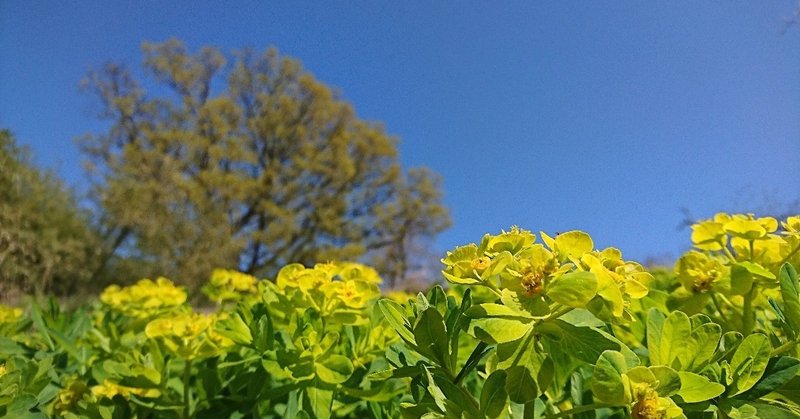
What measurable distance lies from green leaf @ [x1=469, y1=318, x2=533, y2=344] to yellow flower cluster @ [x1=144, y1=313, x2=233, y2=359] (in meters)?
0.67

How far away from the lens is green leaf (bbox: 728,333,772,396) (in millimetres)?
576

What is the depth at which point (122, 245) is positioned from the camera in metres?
15.6

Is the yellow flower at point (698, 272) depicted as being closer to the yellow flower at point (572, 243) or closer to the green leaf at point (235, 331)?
the yellow flower at point (572, 243)

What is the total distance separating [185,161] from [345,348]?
2157 cm

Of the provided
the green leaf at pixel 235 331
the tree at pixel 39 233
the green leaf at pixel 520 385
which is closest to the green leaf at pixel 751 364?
the green leaf at pixel 520 385

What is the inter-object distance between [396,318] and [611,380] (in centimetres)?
26

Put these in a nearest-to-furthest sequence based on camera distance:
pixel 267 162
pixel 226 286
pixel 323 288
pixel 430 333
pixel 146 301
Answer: pixel 430 333 < pixel 323 288 < pixel 146 301 < pixel 226 286 < pixel 267 162

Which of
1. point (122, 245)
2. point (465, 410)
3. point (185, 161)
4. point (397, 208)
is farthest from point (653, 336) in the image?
point (397, 208)

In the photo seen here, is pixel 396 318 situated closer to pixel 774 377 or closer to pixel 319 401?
pixel 319 401

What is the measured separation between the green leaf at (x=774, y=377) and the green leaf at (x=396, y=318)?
1.23ft

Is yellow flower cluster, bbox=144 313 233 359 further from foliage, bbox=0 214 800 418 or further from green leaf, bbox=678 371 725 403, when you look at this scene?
green leaf, bbox=678 371 725 403

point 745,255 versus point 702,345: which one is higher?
point 745,255

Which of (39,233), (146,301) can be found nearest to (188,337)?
(146,301)

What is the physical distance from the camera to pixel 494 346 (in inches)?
26.7
